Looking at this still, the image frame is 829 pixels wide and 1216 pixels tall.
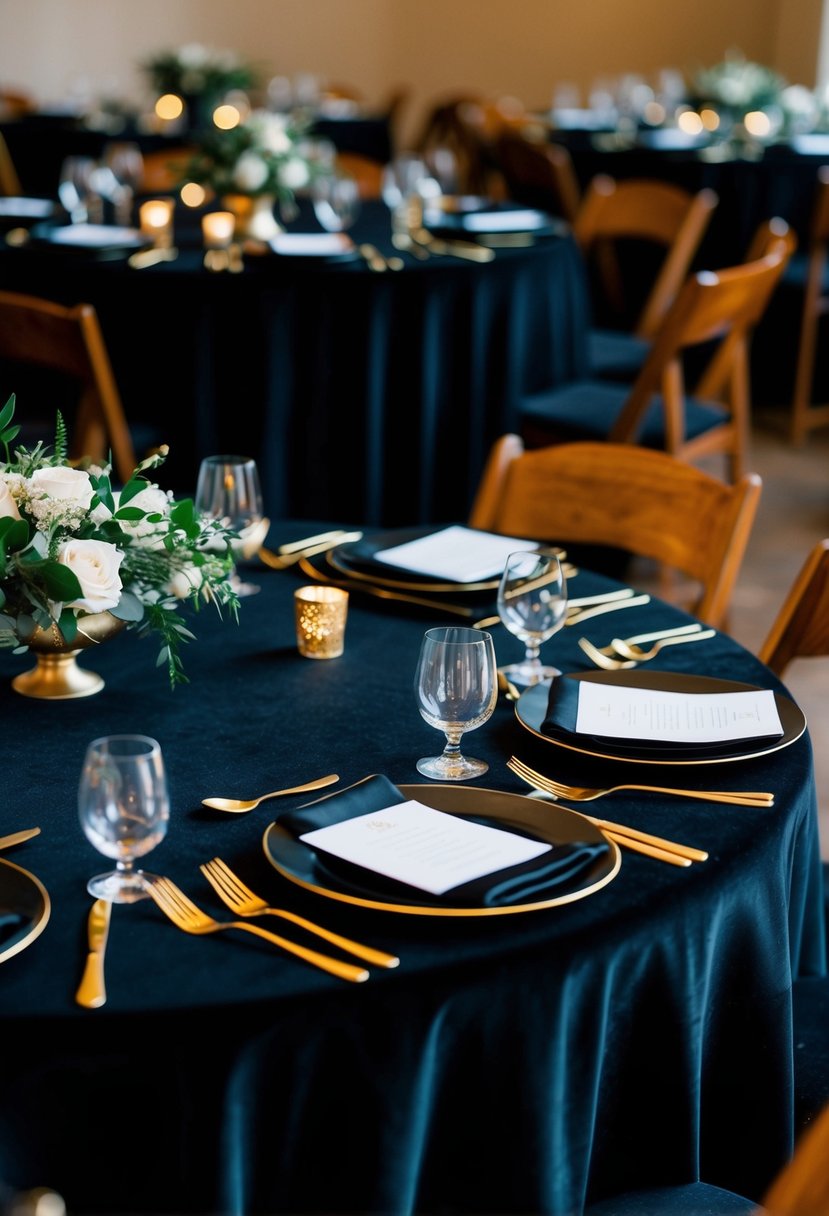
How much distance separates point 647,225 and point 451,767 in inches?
162

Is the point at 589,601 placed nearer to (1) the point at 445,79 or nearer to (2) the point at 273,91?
(2) the point at 273,91

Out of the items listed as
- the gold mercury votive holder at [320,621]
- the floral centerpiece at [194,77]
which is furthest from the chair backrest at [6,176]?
the gold mercury votive holder at [320,621]

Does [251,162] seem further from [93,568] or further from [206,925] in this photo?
[206,925]

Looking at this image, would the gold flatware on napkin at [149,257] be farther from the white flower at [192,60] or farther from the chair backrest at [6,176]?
the white flower at [192,60]

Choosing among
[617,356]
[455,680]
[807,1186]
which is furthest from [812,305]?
[807,1186]

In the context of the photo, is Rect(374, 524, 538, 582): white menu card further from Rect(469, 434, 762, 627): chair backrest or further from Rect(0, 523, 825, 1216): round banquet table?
Rect(0, 523, 825, 1216): round banquet table

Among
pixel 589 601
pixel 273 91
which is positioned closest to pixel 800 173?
pixel 273 91

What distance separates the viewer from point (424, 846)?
131 cm

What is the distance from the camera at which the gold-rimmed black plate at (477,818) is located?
3.97ft

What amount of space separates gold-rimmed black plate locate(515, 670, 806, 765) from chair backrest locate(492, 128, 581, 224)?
15.2 ft

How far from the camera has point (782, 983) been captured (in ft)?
4.76

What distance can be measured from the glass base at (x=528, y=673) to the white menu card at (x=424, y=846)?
416mm

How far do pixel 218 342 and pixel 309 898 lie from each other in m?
2.74

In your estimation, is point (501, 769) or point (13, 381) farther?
point (13, 381)
